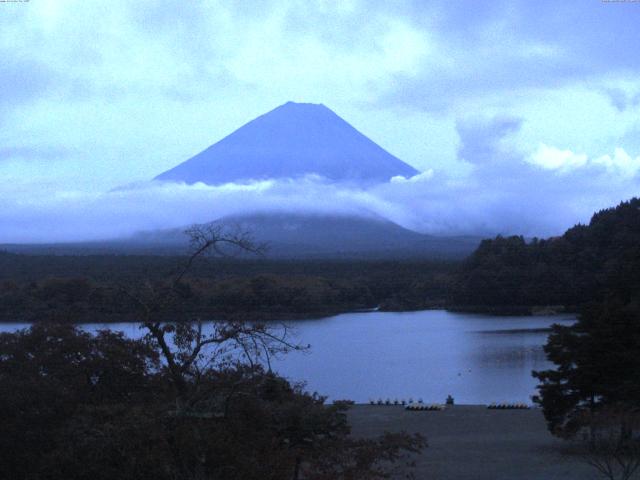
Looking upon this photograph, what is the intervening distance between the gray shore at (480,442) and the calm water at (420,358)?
2417mm

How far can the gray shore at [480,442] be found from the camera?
11.5 meters

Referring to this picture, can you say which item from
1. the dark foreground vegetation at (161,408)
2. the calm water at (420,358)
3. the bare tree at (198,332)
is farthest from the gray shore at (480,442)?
the bare tree at (198,332)

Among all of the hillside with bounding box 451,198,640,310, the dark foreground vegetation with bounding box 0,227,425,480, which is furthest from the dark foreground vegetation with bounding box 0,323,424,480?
the hillside with bounding box 451,198,640,310

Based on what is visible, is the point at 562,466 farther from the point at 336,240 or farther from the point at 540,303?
the point at 336,240

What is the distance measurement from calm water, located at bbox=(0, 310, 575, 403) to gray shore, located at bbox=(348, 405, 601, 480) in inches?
95.1

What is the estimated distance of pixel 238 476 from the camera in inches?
205

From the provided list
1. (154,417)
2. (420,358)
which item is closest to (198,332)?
(154,417)

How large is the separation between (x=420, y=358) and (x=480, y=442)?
15.9 m

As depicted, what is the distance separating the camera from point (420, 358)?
2991cm

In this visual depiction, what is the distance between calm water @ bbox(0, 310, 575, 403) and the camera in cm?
2258

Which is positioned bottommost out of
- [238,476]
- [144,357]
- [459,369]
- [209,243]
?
[459,369]

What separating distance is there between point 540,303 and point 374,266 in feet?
44.2

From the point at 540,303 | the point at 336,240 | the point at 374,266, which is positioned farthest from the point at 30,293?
the point at 336,240

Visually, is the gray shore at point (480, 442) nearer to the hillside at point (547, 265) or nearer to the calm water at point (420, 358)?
the calm water at point (420, 358)
